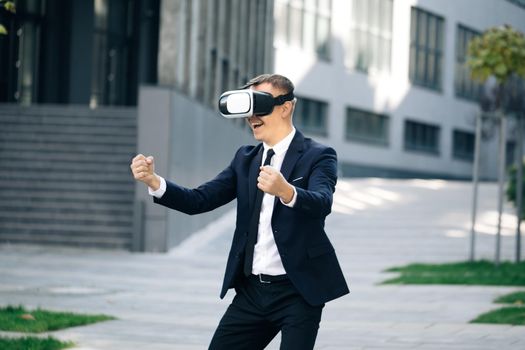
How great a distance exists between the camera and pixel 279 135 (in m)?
5.77

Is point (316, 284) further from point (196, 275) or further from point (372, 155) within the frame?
point (372, 155)

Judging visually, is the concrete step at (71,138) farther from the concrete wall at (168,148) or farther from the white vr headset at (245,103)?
the white vr headset at (245,103)

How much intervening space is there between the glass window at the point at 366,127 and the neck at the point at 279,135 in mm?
49960

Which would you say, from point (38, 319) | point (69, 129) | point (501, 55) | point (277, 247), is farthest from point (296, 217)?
point (69, 129)

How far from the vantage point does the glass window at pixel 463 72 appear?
213 feet

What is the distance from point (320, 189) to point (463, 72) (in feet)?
201

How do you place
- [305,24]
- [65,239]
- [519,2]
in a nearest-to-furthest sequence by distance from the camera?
1. [65,239]
2. [305,24]
3. [519,2]

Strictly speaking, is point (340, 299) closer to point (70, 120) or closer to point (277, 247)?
point (277, 247)

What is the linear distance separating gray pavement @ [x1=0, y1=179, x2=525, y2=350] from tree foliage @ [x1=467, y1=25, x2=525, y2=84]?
3.41 meters

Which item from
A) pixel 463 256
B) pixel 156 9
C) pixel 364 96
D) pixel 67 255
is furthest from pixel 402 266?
Result: pixel 364 96

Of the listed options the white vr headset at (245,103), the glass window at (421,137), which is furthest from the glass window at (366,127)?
the white vr headset at (245,103)

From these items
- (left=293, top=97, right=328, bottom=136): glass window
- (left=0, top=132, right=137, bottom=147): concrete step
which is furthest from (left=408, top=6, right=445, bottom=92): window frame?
(left=0, top=132, right=137, bottom=147): concrete step

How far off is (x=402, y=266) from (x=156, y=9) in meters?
18.9

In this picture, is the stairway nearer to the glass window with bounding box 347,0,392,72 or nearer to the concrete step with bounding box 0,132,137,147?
the concrete step with bounding box 0,132,137,147
